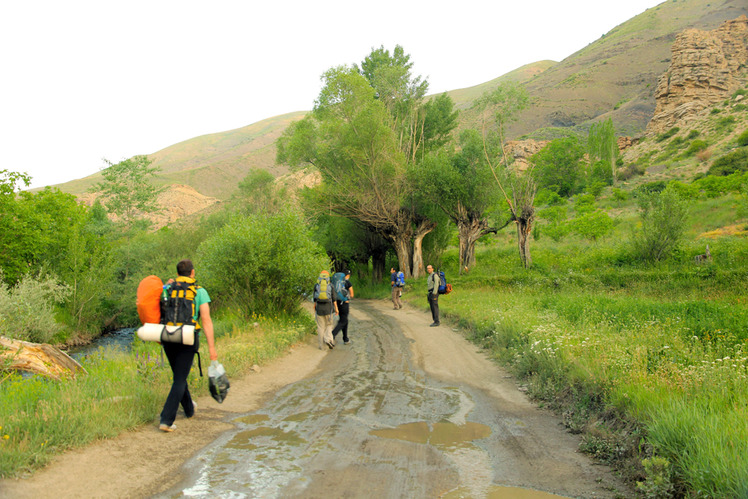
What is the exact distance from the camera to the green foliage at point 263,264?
1445 cm

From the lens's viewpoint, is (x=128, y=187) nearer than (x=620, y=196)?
No

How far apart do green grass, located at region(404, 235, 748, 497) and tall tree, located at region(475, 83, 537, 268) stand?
10792 mm

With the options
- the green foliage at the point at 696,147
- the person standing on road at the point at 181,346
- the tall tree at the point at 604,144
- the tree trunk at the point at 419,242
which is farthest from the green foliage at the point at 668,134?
the person standing on road at the point at 181,346

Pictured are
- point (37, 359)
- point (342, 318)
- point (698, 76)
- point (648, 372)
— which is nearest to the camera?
point (648, 372)

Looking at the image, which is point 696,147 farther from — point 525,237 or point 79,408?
point 79,408

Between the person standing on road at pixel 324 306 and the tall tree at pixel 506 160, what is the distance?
63.5 ft

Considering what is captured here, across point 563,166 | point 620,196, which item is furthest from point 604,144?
point 620,196

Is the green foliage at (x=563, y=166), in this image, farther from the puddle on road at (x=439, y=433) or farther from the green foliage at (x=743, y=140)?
the puddle on road at (x=439, y=433)

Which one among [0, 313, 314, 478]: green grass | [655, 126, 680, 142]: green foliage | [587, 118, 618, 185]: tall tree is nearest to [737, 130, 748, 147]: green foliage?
[587, 118, 618, 185]: tall tree

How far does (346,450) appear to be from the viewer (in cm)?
511

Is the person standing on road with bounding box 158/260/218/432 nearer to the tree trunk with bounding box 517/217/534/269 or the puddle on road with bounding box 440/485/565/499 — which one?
the puddle on road with bounding box 440/485/565/499

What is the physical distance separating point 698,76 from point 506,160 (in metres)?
89.4

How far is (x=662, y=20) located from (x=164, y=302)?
749ft

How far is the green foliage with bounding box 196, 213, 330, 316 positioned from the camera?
47.4ft
